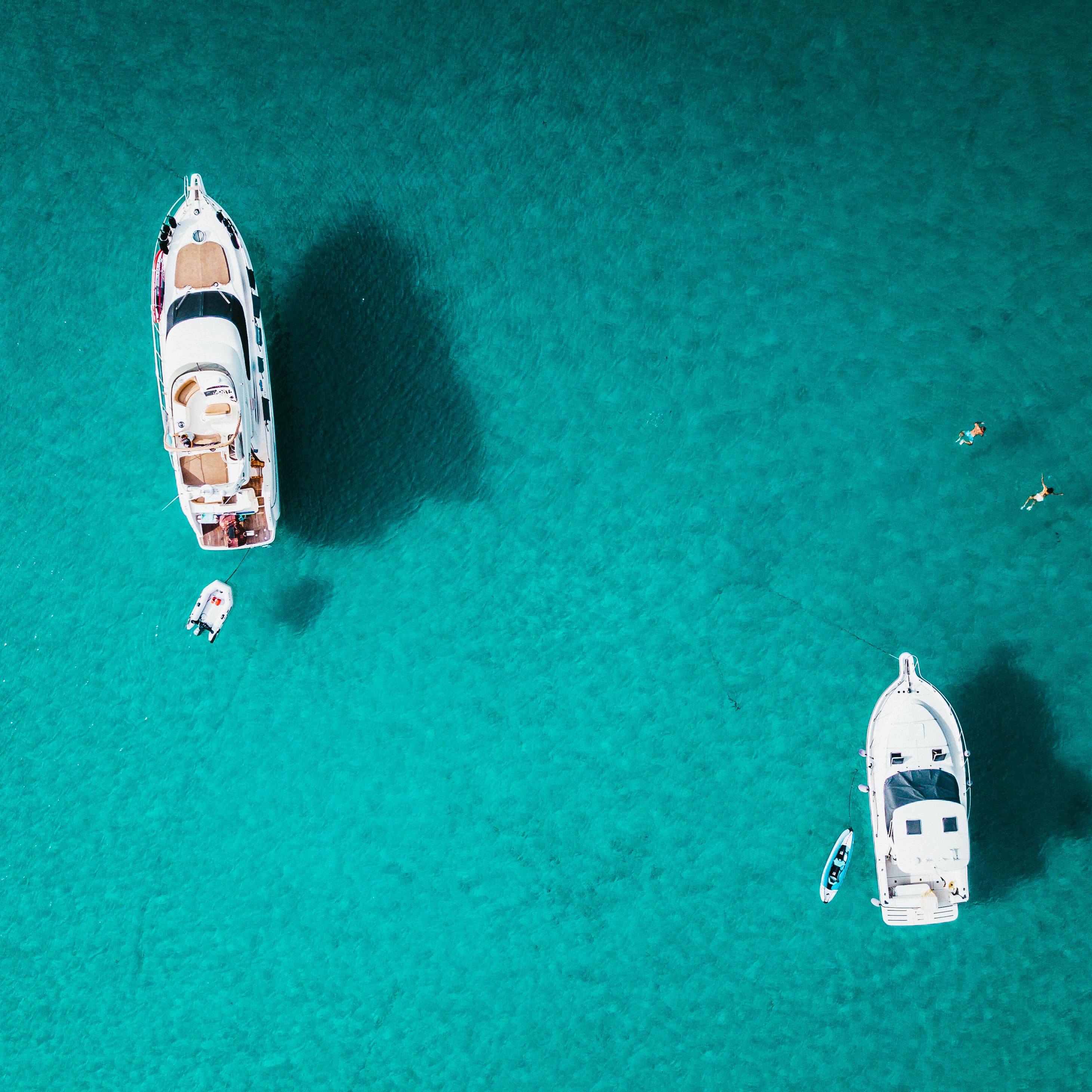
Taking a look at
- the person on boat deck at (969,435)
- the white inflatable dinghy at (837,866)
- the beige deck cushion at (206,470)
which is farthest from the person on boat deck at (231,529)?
the person on boat deck at (969,435)

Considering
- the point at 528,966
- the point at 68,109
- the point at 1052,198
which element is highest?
the point at 68,109

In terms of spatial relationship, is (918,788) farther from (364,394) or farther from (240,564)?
(240,564)

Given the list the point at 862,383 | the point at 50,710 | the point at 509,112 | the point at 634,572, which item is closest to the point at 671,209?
the point at 509,112

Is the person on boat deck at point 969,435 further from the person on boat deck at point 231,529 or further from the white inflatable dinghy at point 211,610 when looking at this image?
the white inflatable dinghy at point 211,610

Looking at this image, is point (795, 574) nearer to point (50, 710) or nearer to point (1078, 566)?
point (1078, 566)

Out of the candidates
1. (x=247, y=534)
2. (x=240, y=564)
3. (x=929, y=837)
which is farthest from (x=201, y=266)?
(x=929, y=837)

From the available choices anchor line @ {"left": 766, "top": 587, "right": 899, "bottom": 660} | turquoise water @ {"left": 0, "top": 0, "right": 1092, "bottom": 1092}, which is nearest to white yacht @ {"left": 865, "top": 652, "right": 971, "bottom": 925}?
anchor line @ {"left": 766, "top": 587, "right": 899, "bottom": 660}
